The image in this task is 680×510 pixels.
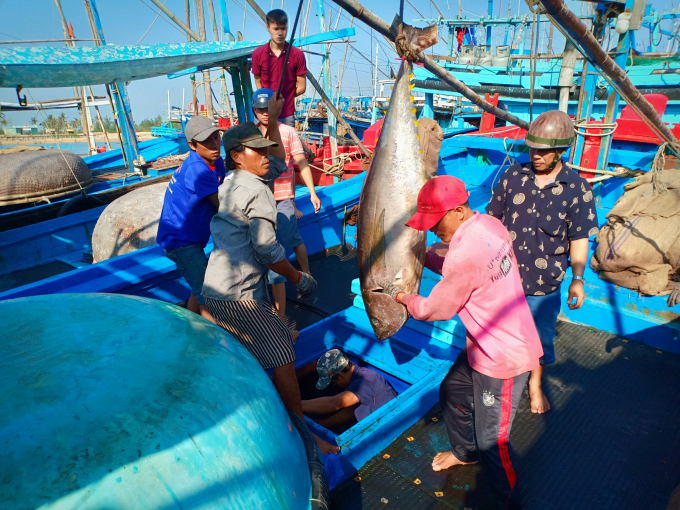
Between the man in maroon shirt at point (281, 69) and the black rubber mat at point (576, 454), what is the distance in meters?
3.29

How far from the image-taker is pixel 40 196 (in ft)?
23.1

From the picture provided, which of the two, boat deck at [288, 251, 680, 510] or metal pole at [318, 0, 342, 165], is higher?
metal pole at [318, 0, 342, 165]

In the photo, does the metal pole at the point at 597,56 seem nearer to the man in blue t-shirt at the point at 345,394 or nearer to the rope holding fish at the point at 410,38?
the rope holding fish at the point at 410,38

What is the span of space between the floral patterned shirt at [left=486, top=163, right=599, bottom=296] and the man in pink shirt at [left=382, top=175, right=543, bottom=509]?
2.21ft

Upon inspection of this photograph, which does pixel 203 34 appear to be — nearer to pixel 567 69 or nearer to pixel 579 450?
pixel 567 69

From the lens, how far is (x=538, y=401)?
2783 mm

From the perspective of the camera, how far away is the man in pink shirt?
1.86 metres

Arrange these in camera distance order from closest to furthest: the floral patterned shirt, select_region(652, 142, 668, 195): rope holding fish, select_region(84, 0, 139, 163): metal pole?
the floral patterned shirt
select_region(652, 142, 668, 195): rope holding fish
select_region(84, 0, 139, 163): metal pole

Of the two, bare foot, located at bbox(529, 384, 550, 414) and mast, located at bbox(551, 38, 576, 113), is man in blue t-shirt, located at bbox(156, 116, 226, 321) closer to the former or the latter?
bare foot, located at bbox(529, 384, 550, 414)

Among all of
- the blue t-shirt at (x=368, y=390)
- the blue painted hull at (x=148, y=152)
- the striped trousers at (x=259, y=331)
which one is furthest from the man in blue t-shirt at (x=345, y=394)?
the blue painted hull at (x=148, y=152)

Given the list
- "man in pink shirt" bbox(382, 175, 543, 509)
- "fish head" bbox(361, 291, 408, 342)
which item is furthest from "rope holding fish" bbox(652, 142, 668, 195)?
"fish head" bbox(361, 291, 408, 342)

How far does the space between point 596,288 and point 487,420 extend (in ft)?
7.69

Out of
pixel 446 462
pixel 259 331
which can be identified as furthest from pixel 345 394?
pixel 259 331

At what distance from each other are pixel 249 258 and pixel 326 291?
2.35m
